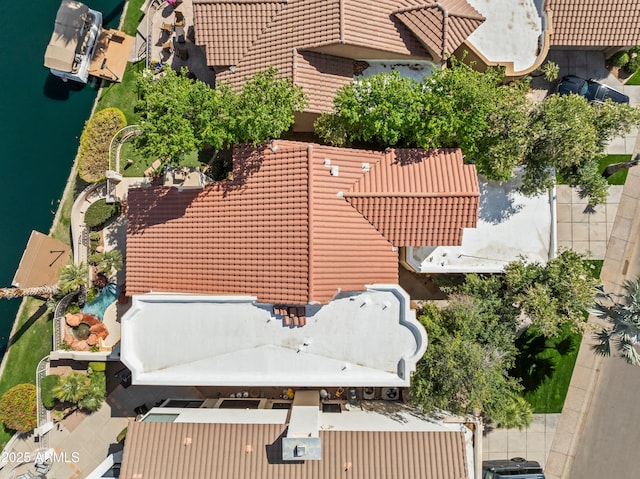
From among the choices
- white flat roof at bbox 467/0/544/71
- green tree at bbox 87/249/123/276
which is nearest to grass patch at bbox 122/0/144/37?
green tree at bbox 87/249/123/276

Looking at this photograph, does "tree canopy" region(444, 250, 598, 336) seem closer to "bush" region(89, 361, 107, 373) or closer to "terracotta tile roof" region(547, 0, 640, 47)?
"terracotta tile roof" region(547, 0, 640, 47)

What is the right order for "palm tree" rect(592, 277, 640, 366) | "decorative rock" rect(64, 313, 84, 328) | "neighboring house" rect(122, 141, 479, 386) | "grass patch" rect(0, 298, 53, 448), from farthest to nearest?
1. "grass patch" rect(0, 298, 53, 448)
2. "decorative rock" rect(64, 313, 84, 328)
3. "neighboring house" rect(122, 141, 479, 386)
4. "palm tree" rect(592, 277, 640, 366)

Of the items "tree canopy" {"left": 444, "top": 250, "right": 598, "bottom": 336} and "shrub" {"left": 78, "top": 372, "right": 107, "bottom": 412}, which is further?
"shrub" {"left": 78, "top": 372, "right": 107, "bottom": 412}

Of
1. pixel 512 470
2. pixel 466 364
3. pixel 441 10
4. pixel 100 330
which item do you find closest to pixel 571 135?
pixel 441 10

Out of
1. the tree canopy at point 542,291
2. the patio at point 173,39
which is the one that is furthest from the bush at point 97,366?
the tree canopy at point 542,291

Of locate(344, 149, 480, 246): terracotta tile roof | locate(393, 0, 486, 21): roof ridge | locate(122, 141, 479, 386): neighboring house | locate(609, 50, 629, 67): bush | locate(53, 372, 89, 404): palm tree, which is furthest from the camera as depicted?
locate(609, 50, 629, 67): bush

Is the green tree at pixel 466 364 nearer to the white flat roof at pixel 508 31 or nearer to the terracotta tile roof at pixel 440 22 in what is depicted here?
the terracotta tile roof at pixel 440 22
